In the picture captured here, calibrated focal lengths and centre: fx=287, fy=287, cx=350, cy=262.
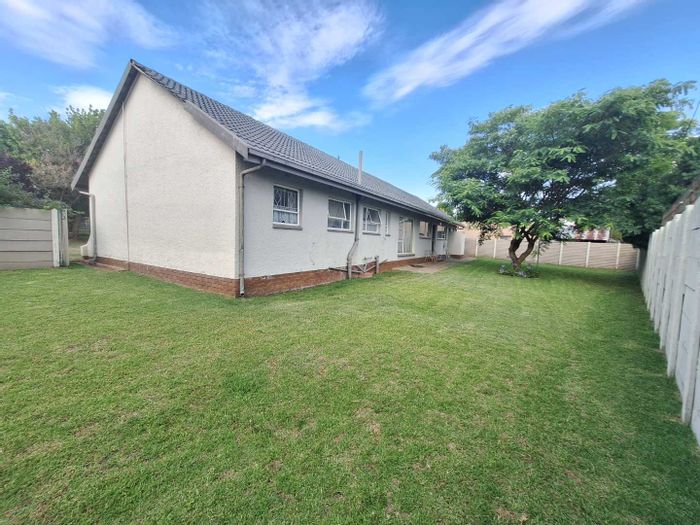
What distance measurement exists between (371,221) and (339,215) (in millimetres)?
2177

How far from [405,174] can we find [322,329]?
2150 cm

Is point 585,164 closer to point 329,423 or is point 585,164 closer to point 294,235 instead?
point 294,235

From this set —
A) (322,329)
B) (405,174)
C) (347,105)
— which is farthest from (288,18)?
(405,174)

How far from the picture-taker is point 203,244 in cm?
712

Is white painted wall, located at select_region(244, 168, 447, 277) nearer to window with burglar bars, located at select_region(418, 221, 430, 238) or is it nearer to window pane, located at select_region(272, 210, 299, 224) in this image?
window pane, located at select_region(272, 210, 299, 224)

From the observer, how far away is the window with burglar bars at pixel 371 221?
11.2 m

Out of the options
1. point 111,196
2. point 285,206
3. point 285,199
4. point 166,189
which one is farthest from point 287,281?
point 111,196

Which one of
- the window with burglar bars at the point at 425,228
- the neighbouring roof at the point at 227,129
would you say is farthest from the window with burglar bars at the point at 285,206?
the window with burglar bars at the point at 425,228

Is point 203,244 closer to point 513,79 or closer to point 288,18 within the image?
point 288,18

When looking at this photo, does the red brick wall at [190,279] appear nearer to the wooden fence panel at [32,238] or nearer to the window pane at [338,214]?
the wooden fence panel at [32,238]

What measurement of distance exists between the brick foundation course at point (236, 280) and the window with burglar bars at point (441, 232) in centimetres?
1166

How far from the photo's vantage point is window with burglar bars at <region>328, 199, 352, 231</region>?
Answer: 940 cm

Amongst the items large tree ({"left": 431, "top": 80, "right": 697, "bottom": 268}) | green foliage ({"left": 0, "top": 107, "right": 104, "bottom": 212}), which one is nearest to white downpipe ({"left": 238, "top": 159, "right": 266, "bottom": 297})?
large tree ({"left": 431, "top": 80, "right": 697, "bottom": 268})

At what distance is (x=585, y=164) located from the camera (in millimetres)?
11227
